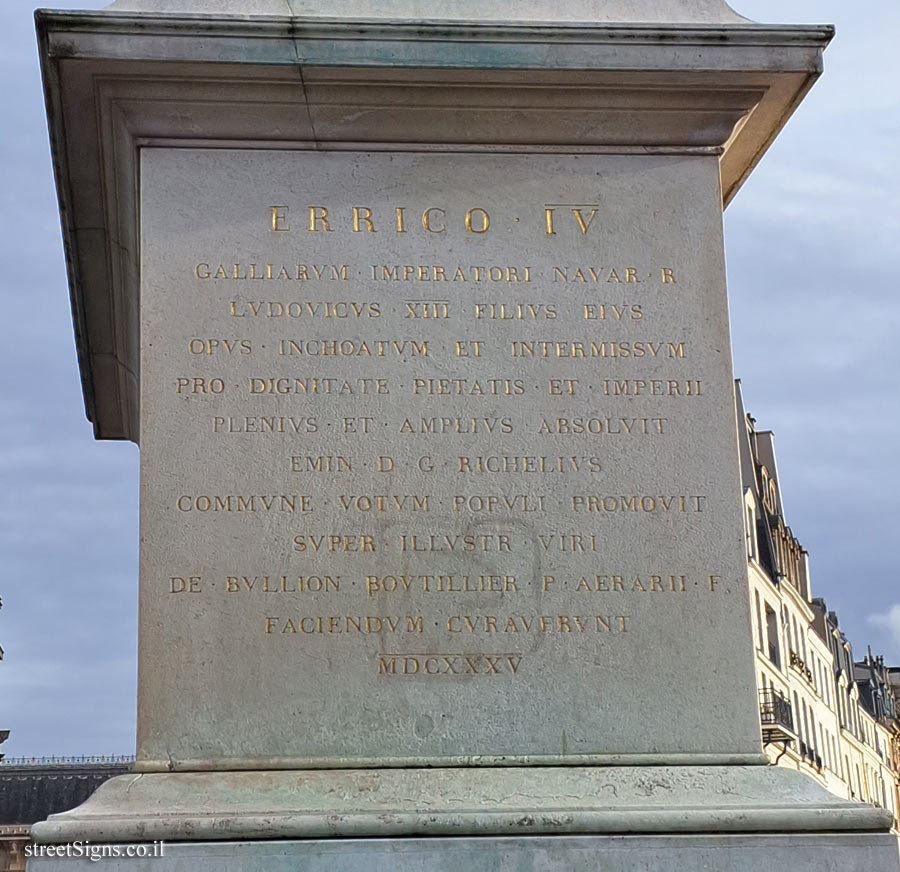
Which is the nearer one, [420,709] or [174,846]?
[174,846]

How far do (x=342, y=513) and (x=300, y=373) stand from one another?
2.80 feet

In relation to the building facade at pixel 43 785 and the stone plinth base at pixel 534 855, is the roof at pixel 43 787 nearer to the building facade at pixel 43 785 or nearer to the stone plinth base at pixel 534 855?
the building facade at pixel 43 785

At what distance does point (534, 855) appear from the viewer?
→ 24.4 feet

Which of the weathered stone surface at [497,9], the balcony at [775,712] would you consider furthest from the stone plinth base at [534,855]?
the balcony at [775,712]

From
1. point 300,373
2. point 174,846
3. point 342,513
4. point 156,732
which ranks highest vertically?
point 300,373

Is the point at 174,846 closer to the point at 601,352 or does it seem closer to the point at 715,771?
the point at 715,771

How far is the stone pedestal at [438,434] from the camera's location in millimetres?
7688

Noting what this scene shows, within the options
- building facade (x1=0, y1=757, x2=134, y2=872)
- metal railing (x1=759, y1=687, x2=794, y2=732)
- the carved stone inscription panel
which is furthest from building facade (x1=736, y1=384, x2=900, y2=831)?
the carved stone inscription panel

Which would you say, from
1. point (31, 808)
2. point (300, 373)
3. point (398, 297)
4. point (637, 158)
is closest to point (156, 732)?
point (300, 373)

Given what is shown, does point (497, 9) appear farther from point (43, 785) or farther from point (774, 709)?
point (43, 785)

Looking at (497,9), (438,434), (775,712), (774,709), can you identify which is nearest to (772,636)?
(774,709)

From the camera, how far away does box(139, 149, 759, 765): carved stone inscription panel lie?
811 centimetres

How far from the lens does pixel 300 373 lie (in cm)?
862

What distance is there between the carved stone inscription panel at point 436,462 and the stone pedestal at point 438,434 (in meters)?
0.02
